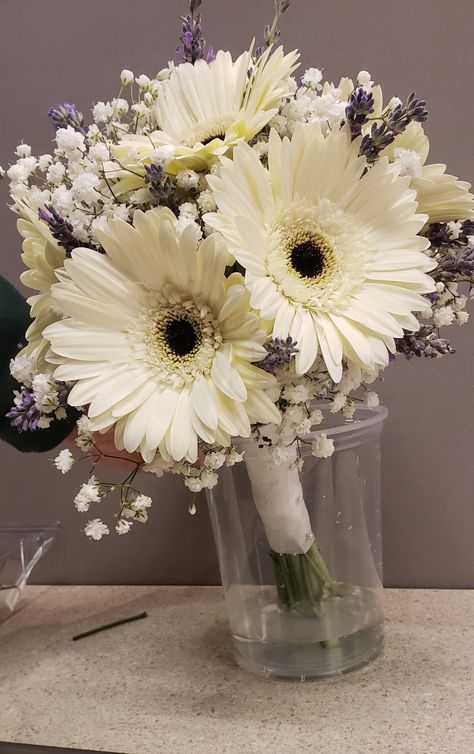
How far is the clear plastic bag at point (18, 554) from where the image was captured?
0.97 meters

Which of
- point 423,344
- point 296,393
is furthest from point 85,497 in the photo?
point 423,344

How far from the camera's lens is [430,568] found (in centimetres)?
92

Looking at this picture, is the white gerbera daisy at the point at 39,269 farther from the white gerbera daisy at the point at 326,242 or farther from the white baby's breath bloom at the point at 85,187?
the white gerbera daisy at the point at 326,242

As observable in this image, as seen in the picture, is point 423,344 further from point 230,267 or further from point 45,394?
point 45,394

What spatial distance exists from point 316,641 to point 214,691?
11cm

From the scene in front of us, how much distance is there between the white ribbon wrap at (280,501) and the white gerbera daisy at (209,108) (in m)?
0.25

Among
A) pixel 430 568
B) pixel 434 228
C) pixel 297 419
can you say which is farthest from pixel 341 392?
pixel 430 568

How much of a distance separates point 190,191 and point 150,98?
11 centimetres

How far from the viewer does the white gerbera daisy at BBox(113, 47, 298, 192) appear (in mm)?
577

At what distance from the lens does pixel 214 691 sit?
0.73 m

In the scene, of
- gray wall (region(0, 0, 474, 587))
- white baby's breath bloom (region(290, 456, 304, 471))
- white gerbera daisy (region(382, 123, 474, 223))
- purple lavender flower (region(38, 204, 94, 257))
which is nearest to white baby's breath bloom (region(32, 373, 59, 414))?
purple lavender flower (region(38, 204, 94, 257))

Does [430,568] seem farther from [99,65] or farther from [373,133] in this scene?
[99,65]

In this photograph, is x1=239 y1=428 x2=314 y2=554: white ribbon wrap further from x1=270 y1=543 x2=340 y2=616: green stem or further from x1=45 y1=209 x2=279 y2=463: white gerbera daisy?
x1=45 y1=209 x2=279 y2=463: white gerbera daisy

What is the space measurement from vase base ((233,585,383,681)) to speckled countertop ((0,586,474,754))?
0.04 feet
